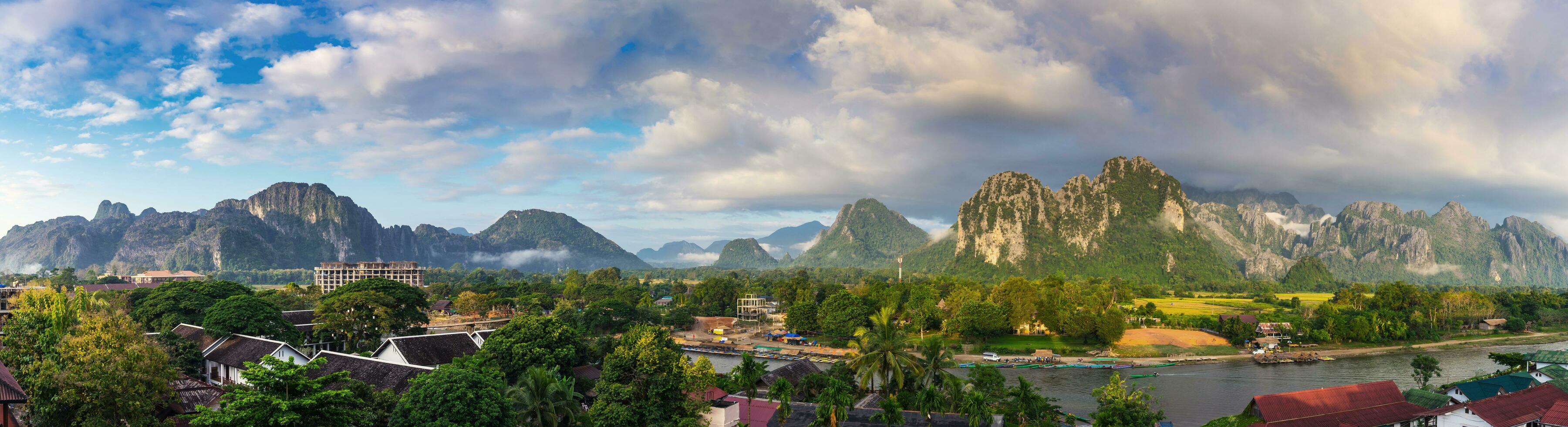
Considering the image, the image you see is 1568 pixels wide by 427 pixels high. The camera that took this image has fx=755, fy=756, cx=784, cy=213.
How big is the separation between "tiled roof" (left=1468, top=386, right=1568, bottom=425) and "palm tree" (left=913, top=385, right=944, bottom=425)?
1618 centimetres

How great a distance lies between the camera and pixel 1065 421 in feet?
92.6

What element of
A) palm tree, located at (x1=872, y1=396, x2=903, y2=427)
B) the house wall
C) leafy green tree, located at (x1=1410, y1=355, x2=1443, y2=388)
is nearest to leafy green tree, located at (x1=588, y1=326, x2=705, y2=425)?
palm tree, located at (x1=872, y1=396, x2=903, y2=427)

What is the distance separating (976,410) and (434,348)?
2048 centimetres

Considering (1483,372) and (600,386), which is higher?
(600,386)

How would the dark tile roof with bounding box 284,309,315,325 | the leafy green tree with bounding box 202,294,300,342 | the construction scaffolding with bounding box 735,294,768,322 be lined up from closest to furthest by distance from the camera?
the leafy green tree with bounding box 202,294,300,342 < the dark tile roof with bounding box 284,309,315,325 < the construction scaffolding with bounding box 735,294,768,322

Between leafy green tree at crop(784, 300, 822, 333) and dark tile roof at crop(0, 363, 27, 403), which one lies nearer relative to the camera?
dark tile roof at crop(0, 363, 27, 403)

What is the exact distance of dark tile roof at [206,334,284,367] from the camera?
2894 centimetres

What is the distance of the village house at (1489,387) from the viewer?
28.4 metres

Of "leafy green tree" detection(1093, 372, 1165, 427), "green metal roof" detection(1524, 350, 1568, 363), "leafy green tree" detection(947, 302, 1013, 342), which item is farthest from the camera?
"leafy green tree" detection(947, 302, 1013, 342)

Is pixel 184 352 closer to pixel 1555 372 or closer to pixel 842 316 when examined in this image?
pixel 842 316

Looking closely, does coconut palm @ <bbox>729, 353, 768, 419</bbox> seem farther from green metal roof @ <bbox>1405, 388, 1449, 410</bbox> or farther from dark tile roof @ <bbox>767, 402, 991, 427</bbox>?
green metal roof @ <bbox>1405, 388, 1449, 410</bbox>

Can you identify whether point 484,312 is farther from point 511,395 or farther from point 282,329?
point 511,395

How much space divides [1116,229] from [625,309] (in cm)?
10226

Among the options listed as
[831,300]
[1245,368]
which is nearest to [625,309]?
[831,300]
